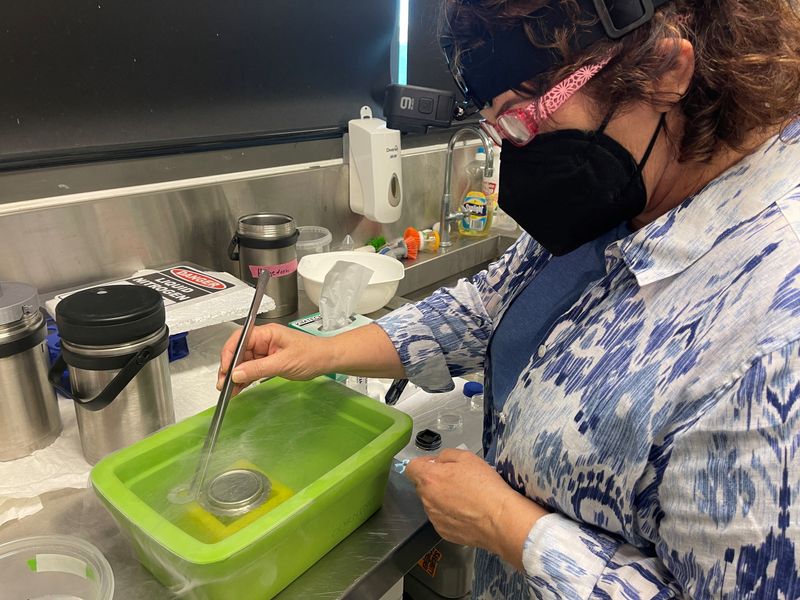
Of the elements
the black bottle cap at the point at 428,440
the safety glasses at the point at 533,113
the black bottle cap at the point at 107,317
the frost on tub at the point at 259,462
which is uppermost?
the safety glasses at the point at 533,113

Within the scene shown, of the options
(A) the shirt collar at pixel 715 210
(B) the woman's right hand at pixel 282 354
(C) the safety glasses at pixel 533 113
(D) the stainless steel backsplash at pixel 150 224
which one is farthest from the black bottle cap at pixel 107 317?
(A) the shirt collar at pixel 715 210

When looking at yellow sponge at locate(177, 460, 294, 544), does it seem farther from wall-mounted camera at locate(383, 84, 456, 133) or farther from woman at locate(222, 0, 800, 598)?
wall-mounted camera at locate(383, 84, 456, 133)

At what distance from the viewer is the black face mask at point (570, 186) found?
2.23 feet

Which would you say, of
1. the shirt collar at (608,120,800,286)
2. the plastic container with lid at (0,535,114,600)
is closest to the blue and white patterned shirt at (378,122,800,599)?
the shirt collar at (608,120,800,286)

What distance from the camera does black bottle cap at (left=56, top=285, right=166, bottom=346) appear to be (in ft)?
2.60

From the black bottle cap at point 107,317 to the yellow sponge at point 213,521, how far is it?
0.26 metres

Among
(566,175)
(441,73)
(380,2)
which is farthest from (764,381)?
(441,73)

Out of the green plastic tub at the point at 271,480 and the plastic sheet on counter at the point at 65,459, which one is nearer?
the green plastic tub at the point at 271,480

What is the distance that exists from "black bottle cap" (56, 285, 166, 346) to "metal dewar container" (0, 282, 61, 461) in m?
0.08

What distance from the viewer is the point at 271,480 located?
775 millimetres

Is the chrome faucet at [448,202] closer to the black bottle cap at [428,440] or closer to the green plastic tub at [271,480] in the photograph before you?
the black bottle cap at [428,440]

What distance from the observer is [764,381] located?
0.49 m

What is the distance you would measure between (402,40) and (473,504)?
1618mm

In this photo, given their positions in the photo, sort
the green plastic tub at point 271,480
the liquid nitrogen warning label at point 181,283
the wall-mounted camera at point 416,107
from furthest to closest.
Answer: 1. the wall-mounted camera at point 416,107
2. the liquid nitrogen warning label at point 181,283
3. the green plastic tub at point 271,480
